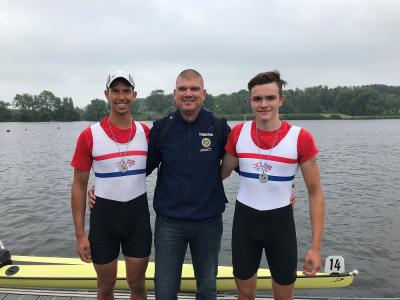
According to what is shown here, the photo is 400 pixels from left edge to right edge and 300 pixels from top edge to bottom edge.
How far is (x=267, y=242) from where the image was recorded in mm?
3590

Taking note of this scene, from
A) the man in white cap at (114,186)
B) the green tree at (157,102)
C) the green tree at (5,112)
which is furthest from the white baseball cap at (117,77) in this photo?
the green tree at (5,112)


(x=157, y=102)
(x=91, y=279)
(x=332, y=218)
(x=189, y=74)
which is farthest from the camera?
(x=157, y=102)

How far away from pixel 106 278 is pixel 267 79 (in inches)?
106

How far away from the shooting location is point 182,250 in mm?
3809

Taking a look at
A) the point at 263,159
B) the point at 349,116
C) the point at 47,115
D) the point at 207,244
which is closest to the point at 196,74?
the point at 263,159

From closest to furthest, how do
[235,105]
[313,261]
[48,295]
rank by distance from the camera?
[313,261], [48,295], [235,105]

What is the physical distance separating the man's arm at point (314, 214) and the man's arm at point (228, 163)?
2.25 ft

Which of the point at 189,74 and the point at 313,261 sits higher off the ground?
the point at 189,74

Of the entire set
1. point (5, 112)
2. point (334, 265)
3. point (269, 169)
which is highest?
point (5, 112)

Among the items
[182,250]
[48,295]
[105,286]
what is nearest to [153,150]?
[182,250]

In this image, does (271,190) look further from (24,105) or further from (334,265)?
(24,105)

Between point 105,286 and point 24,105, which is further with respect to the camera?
point 24,105

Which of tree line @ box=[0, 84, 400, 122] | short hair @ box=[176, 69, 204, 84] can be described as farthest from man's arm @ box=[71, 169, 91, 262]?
tree line @ box=[0, 84, 400, 122]

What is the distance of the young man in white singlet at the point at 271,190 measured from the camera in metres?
3.48
